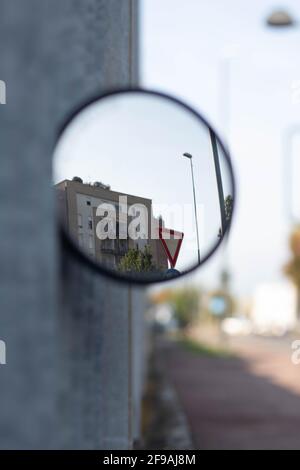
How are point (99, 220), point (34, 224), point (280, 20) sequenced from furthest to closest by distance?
point (280, 20), point (99, 220), point (34, 224)

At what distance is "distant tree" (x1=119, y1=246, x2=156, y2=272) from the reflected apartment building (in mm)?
11

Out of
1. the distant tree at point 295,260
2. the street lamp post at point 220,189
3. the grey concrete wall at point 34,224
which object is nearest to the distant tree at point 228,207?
the street lamp post at point 220,189

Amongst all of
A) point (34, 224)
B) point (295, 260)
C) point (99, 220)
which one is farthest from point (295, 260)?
point (34, 224)

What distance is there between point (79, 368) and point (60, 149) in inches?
28.2

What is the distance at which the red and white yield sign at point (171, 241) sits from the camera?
264 centimetres

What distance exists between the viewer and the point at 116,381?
128 inches

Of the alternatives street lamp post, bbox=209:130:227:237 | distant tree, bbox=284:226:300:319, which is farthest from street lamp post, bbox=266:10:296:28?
distant tree, bbox=284:226:300:319

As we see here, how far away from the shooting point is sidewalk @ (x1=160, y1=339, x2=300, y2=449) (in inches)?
349

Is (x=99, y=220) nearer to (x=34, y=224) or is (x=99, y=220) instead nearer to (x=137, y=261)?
(x=137, y=261)

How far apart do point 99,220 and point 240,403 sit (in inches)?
469

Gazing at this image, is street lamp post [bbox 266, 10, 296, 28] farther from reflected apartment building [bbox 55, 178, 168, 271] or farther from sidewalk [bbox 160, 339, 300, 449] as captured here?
reflected apartment building [bbox 55, 178, 168, 271]

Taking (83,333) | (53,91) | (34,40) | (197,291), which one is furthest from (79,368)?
(197,291)

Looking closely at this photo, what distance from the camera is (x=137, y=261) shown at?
8.46 ft

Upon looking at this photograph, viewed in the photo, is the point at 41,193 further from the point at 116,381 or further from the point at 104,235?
the point at 116,381
